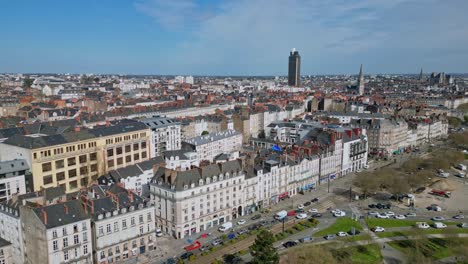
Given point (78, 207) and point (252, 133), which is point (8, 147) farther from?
point (252, 133)

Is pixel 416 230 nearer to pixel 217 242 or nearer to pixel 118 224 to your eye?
pixel 217 242

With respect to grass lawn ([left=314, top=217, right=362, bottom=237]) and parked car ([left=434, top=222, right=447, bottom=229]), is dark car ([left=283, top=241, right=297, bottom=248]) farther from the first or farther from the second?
parked car ([left=434, top=222, right=447, bottom=229])

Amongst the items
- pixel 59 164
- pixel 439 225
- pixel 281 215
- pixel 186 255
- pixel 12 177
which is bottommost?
pixel 186 255

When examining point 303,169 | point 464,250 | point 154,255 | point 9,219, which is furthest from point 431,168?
point 9,219

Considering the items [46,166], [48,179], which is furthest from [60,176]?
[46,166]

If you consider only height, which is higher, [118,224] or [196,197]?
[196,197]
